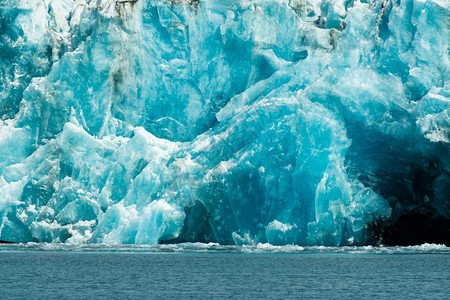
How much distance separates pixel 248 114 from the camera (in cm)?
2909

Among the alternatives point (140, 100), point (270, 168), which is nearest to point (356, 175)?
point (270, 168)

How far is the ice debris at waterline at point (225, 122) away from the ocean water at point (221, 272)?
67cm

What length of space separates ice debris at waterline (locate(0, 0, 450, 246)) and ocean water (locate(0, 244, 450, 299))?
671mm

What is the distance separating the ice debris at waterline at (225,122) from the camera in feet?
92.7

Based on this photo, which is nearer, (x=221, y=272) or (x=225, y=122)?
(x=221, y=272)

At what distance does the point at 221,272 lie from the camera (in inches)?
922

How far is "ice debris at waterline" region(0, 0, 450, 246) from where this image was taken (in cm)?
2825

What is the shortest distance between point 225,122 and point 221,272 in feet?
26.7

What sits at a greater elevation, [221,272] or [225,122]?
[225,122]

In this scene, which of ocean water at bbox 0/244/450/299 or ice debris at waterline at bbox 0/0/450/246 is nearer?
ocean water at bbox 0/244/450/299

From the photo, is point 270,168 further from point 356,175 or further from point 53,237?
point 53,237

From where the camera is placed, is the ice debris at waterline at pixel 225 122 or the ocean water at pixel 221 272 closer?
the ocean water at pixel 221 272

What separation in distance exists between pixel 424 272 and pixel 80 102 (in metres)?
15.0

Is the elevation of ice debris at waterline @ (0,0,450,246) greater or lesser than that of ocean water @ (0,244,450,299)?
greater
